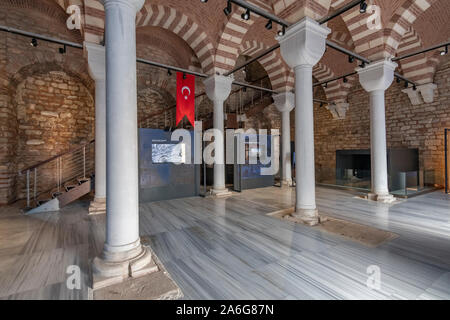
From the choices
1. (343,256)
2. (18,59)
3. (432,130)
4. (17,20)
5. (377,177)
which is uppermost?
(17,20)

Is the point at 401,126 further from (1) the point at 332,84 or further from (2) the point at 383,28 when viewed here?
(2) the point at 383,28

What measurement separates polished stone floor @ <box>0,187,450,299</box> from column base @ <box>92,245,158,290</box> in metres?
0.16

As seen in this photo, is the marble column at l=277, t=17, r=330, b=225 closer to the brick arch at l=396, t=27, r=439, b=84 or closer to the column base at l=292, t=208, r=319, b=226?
the column base at l=292, t=208, r=319, b=226

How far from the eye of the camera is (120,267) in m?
2.08

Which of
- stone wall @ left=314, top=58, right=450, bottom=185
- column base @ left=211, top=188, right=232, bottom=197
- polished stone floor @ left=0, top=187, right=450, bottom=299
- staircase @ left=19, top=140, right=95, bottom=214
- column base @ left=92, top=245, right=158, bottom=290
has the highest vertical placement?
stone wall @ left=314, top=58, right=450, bottom=185

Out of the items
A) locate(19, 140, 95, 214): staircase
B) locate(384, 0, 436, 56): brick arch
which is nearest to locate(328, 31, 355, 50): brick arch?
locate(384, 0, 436, 56): brick arch

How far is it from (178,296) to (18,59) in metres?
8.03

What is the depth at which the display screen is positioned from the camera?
19.3 ft

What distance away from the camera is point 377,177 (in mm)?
Answer: 5586

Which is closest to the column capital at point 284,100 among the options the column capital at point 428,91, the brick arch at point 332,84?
the brick arch at point 332,84

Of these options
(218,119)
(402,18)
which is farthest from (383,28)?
(218,119)

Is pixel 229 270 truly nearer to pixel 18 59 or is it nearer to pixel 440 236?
pixel 440 236

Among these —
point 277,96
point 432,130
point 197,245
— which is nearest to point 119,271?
point 197,245

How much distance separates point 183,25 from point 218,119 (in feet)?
9.49
